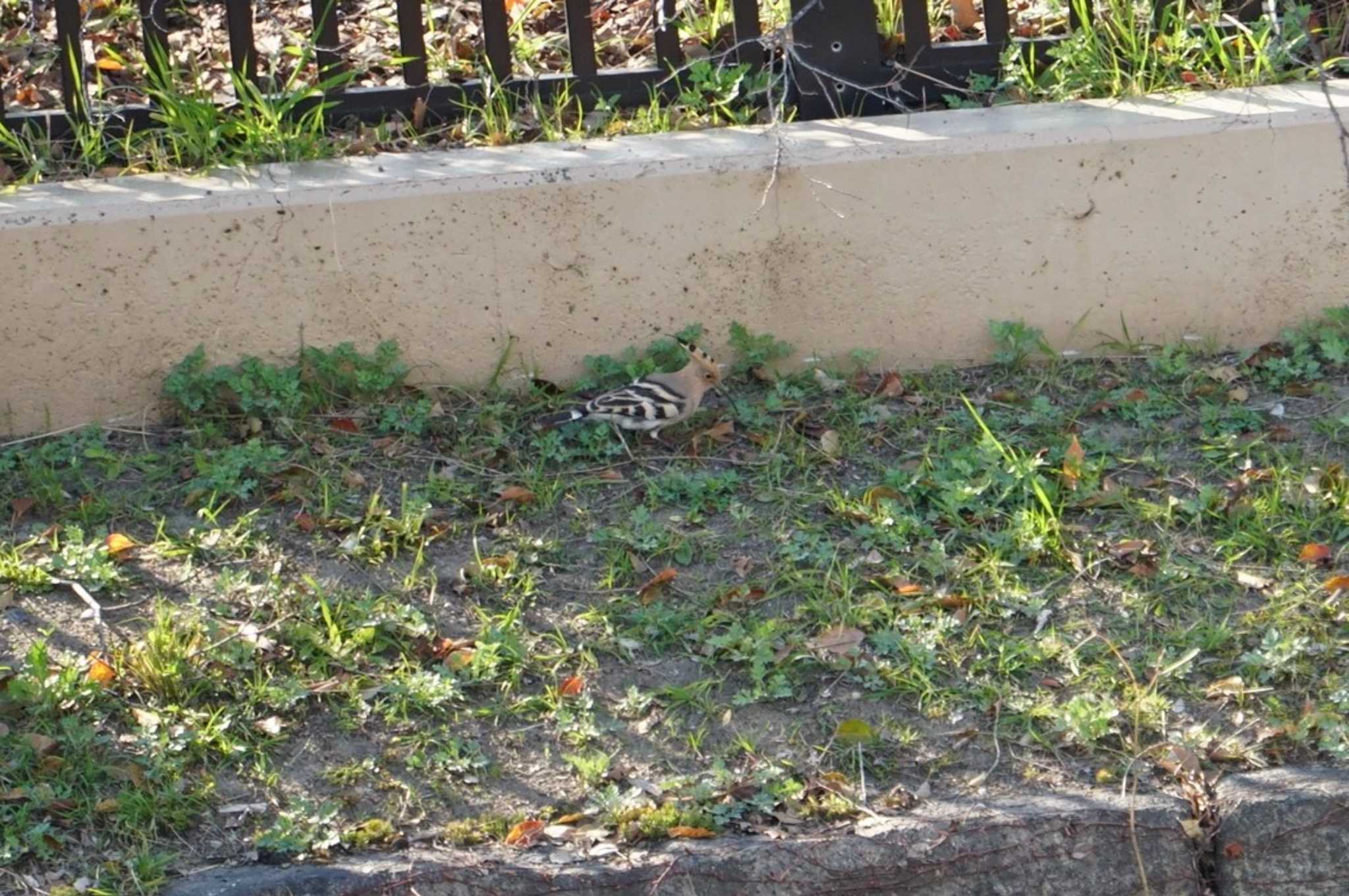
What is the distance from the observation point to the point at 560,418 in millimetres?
5512

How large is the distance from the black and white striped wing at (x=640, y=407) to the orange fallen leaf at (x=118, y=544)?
4.76 ft

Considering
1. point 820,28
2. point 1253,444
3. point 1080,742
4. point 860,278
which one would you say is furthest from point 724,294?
point 1080,742

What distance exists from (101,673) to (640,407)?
182cm

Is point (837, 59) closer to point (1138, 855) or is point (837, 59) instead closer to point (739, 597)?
point (739, 597)

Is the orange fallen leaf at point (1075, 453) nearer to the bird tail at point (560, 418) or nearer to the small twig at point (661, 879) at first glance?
the bird tail at point (560, 418)

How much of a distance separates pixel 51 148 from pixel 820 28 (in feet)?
8.79

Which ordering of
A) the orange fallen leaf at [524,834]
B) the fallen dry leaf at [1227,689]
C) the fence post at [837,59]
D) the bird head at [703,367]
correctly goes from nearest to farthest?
the orange fallen leaf at [524,834], the fallen dry leaf at [1227,689], the bird head at [703,367], the fence post at [837,59]

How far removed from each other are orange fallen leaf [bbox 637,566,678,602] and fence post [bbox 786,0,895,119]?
197 cm

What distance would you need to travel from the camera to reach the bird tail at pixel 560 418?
5469 mm

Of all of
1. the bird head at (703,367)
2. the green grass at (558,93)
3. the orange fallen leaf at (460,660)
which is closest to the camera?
the orange fallen leaf at (460,660)

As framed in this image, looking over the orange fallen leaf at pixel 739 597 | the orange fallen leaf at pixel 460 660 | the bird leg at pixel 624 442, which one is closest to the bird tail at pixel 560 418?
the bird leg at pixel 624 442

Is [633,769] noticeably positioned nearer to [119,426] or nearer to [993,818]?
[993,818]

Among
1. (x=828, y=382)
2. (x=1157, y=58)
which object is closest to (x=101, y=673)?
(x=828, y=382)

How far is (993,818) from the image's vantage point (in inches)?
158
